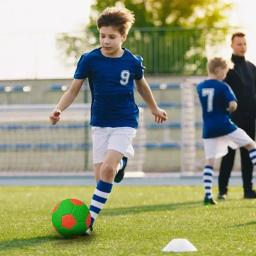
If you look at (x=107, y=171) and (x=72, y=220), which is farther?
(x=107, y=171)

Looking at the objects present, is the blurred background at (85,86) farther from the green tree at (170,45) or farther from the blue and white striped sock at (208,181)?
the blue and white striped sock at (208,181)

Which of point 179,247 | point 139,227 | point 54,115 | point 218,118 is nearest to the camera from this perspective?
point 179,247

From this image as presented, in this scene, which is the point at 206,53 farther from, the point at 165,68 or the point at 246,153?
the point at 246,153

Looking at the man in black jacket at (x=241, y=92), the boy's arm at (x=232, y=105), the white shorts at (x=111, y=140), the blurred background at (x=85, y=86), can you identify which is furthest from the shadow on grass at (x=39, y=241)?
the blurred background at (x=85, y=86)

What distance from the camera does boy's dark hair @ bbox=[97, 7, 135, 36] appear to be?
763cm

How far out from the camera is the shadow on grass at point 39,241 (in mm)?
6874

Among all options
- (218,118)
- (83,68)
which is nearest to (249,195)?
(218,118)

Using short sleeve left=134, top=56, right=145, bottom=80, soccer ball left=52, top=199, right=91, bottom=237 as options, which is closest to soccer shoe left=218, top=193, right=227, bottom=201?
short sleeve left=134, top=56, right=145, bottom=80

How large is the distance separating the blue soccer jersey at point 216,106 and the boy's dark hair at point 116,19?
2.91 metres

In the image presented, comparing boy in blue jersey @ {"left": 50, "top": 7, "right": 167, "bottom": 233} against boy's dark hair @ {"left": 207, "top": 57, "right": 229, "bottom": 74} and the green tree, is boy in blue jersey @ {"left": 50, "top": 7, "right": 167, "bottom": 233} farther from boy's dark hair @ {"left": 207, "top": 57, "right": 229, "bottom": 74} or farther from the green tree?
the green tree

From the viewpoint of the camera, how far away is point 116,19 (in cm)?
764

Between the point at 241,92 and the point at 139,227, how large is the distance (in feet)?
12.3

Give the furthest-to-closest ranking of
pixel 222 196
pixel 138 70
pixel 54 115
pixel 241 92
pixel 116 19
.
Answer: pixel 222 196, pixel 241 92, pixel 138 70, pixel 116 19, pixel 54 115

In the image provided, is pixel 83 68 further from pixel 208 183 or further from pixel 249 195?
pixel 249 195
